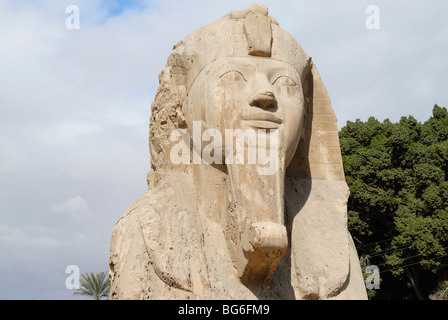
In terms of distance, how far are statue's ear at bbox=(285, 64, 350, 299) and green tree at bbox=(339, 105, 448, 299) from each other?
430 inches

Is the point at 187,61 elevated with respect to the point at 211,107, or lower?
elevated

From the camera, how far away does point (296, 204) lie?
167 inches

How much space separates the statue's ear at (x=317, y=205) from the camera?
3848 millimetres

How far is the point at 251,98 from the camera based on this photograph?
3689 millimetres

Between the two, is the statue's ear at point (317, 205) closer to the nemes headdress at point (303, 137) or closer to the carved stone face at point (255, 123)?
the nemes headdress at point (303, 137)

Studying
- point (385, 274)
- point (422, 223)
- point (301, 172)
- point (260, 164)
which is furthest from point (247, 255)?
point (385, 274)

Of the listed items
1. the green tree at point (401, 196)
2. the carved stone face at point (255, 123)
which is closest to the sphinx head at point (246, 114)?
the carved stone face at point (255, 123)

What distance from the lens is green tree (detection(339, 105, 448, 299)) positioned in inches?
575

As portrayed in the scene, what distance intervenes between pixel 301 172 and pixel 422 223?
36.8 feet

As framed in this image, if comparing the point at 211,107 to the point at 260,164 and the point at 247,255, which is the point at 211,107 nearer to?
the point at 260,164

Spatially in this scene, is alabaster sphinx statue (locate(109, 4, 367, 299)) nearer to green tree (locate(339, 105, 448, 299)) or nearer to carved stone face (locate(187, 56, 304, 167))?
carved stone face (locate(187, 56, 304, 167))

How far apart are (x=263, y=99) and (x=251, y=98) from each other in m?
0.08
